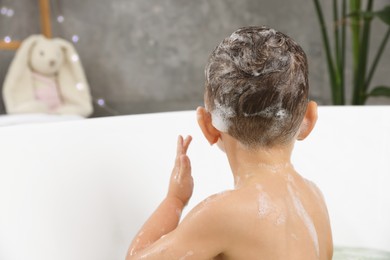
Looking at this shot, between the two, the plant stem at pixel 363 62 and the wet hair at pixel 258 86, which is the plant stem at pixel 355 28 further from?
the wet hair at pixel 258 86

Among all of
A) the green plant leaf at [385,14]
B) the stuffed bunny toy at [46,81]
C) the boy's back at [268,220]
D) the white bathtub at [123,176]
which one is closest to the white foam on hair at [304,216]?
the boy's back at [268,220]

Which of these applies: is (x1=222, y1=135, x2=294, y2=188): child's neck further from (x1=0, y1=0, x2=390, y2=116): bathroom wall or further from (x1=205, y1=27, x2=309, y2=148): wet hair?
(x1=0, y1=0, x2=390, y2=116): bathroom wall

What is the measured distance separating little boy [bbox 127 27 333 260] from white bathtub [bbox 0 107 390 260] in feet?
0.90

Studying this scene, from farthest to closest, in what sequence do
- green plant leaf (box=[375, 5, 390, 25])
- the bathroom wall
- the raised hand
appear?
1. the bathroom wall
2. green plant leaf (box=[375, 5, 390, 25])
3. the raised hand

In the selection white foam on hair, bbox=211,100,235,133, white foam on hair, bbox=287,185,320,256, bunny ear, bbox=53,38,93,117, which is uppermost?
white foam on hair, bbox=211,100,235,133

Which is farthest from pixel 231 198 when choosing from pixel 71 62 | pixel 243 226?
pixel 71 62

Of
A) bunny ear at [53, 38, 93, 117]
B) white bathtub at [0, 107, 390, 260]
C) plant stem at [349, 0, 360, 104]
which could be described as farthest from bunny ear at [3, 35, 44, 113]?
white bathtub at [0, 107, 390, 260]

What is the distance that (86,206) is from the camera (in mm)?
934

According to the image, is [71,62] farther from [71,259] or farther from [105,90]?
[71,259]

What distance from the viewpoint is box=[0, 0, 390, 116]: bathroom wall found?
2.67 m

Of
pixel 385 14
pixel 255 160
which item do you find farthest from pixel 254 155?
pixel 385 14

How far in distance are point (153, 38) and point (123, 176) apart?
1870mm

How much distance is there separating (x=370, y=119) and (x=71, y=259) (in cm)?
68

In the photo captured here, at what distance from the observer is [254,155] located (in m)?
0.63
